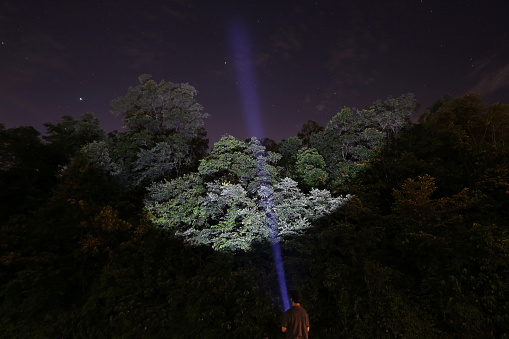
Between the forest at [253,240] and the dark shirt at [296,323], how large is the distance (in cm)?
276

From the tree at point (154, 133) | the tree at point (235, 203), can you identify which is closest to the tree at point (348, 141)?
the tree at point (235, 203)

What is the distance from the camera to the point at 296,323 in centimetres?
351

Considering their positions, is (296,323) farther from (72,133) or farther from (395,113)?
(72,133)

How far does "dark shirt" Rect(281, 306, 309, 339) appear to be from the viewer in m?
3.48

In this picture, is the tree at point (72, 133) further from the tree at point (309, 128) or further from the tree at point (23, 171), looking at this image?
the tree at point (309, 128)

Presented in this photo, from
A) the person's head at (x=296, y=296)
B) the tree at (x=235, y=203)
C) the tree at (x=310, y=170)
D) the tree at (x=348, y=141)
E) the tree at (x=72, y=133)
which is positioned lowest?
the person's head at (x=296, y=296)

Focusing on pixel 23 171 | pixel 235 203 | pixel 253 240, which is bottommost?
pixel 253 240

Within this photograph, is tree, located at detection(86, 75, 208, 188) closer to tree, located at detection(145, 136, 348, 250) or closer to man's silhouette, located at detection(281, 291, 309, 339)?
Result: tree, located at detection(145, 136, 348, 250)

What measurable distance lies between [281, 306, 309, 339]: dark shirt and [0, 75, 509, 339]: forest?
2.76 meters

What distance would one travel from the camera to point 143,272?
768cm

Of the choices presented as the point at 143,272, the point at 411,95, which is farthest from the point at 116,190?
the point at 411,95

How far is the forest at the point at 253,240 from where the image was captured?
586 cm

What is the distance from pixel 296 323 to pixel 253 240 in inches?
158

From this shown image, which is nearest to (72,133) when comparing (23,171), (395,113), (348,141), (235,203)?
(23,171)
